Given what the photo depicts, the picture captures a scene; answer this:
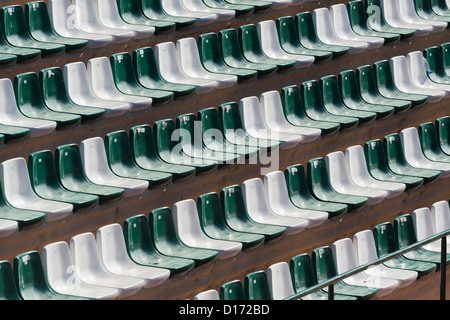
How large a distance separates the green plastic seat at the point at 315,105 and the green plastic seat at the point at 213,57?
211 millimetres

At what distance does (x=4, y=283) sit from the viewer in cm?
261

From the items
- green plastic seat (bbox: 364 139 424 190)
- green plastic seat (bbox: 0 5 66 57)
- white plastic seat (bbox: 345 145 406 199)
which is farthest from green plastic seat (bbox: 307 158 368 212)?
green plastic seat (bbox: 0 5 66 57)

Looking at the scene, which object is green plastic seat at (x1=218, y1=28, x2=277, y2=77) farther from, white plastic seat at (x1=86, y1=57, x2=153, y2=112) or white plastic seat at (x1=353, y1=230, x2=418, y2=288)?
white plastic seat at (x1=353, y1=230, x2=418, y2=288)

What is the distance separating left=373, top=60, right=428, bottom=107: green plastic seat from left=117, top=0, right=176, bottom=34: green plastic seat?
0.89m

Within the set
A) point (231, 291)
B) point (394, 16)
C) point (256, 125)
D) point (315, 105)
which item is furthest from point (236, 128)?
point (394, 16)

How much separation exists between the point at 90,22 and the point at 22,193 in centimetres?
85

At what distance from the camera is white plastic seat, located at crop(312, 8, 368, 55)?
415 centimetres

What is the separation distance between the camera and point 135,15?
3.71m

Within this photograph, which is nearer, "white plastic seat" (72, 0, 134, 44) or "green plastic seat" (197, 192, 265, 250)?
"green plastic seat" (197, 192, 265, 250)

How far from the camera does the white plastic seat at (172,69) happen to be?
11.6 feet

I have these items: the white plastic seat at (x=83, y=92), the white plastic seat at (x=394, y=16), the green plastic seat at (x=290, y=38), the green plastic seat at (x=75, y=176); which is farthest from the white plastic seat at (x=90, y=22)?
the white plastic seat at (x=394, y=16)

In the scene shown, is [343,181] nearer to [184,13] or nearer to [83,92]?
[184,13]
